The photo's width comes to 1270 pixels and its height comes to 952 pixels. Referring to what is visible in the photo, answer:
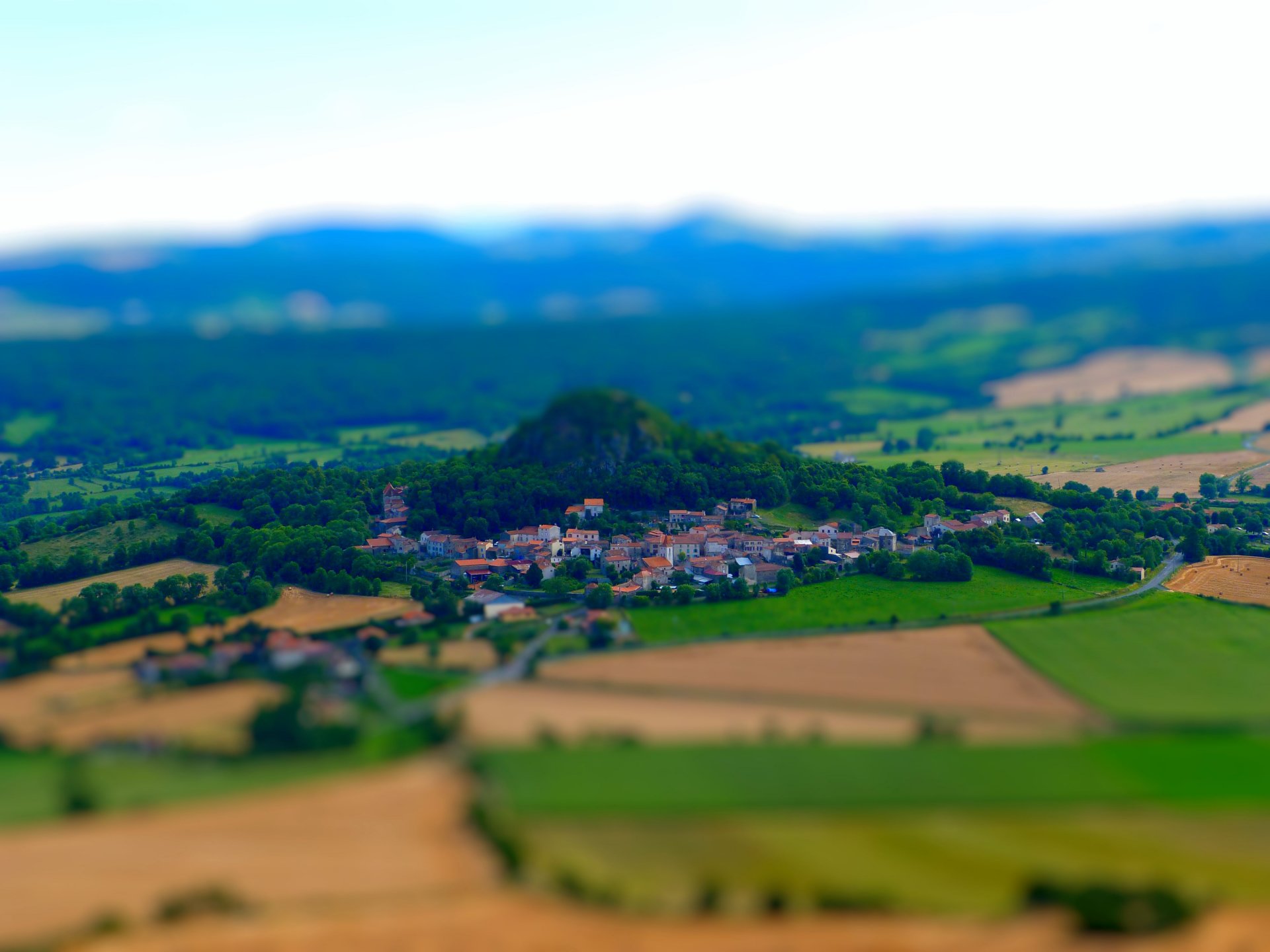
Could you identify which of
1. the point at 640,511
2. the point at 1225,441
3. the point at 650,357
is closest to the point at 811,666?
the point at 640,511

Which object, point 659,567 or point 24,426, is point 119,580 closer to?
point 659,567

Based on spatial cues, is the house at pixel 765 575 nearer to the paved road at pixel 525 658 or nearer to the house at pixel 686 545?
the house at pixel 686 545

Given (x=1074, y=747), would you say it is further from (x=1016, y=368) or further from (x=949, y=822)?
(x=1016, y=368)

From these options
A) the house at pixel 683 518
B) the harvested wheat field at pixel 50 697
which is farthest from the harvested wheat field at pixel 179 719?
the house at pixel 683 518

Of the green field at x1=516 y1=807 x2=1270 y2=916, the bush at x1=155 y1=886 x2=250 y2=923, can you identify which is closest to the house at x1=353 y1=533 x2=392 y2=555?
the green field at x1=516 y1=807 x2=1270 y2=916

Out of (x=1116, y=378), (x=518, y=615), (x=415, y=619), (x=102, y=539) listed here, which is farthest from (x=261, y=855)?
(x=1116, y=378)

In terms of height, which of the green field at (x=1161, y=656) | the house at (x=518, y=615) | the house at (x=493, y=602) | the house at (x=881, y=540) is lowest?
the house at (x=518, y=615)
